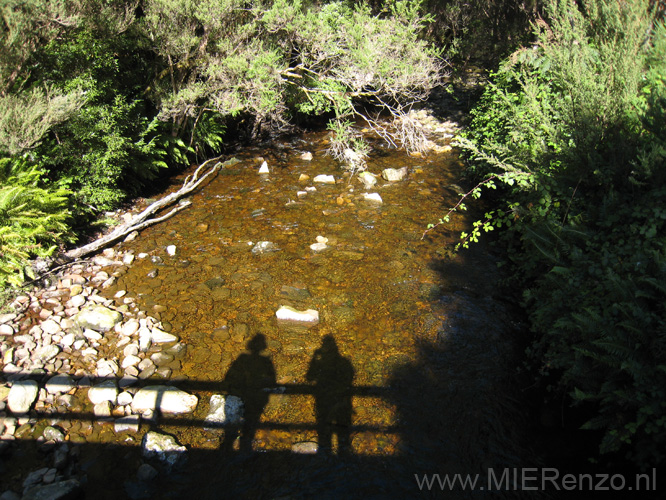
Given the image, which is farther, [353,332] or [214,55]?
[214,55]

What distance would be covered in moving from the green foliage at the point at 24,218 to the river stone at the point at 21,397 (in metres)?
1.71

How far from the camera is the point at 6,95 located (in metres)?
5.58

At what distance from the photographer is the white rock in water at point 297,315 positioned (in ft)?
16.8

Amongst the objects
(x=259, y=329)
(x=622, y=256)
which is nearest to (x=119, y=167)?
(x=259, y=329)

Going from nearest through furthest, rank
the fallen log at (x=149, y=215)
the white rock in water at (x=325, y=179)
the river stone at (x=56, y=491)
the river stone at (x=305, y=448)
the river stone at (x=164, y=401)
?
the river stone at (x=56, y=491) → the river stone at (x=305, y=448) → the river stone at (x=164, y=401) → the fallen log at (x=149, y=215) → the white rock in water at (x=325, y=179)

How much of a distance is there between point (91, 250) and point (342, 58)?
20.1ft

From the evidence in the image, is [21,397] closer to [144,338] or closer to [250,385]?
[144,338]

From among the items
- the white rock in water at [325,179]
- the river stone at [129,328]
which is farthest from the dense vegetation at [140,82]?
the river stone at [129,328]

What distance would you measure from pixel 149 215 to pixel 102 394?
397 cm

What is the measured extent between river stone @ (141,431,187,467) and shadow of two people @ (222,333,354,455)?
15.4 inches

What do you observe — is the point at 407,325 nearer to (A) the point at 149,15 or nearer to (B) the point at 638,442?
(B) the point at 638,442

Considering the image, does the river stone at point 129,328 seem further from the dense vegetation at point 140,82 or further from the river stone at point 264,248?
the river stone at point 264,248

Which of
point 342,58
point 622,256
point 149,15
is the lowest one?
point 622,256

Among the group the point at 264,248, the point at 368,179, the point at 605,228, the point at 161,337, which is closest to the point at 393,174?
the point at 368,179
